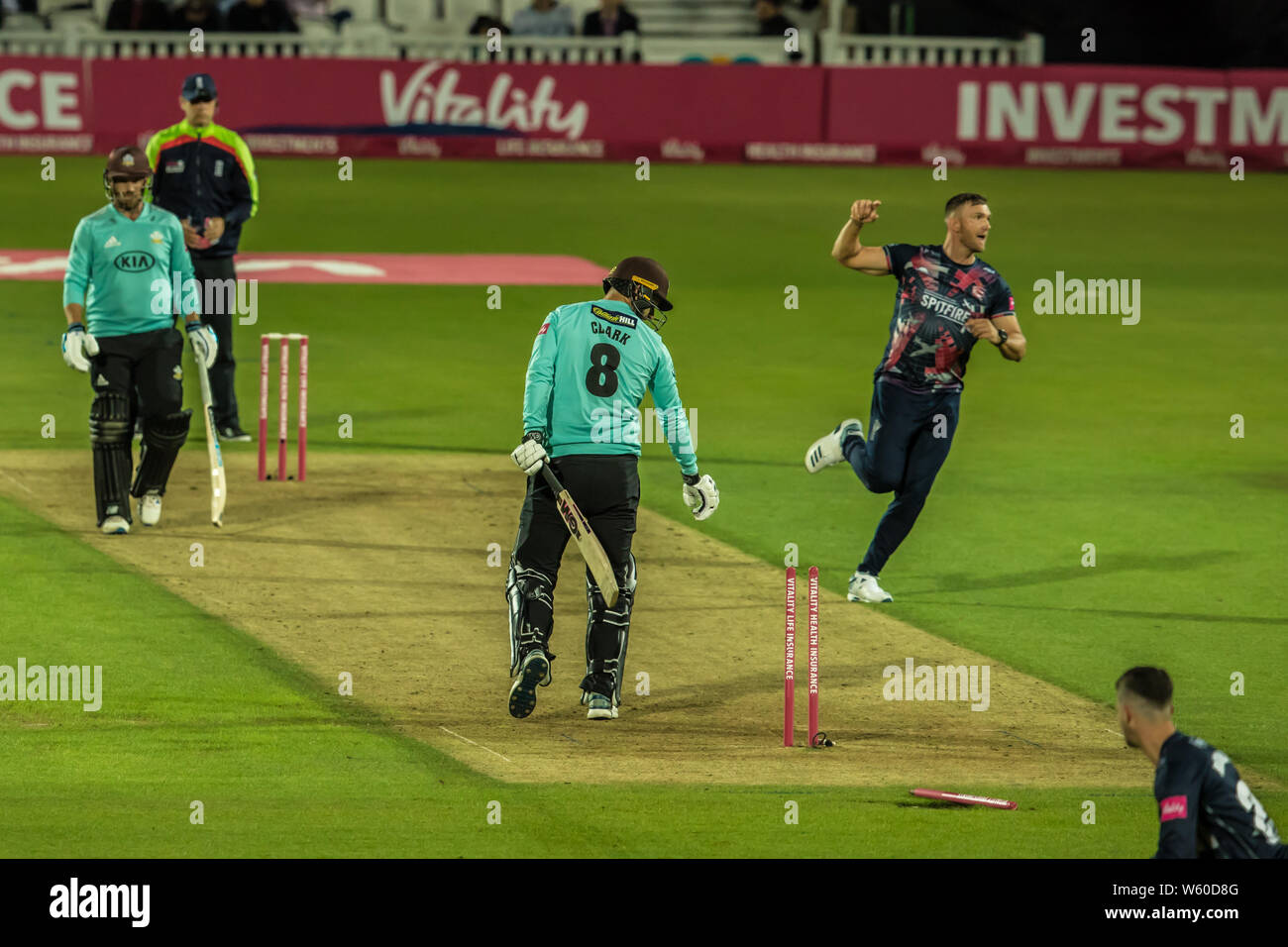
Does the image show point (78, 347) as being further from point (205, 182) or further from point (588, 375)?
point (588, 375)

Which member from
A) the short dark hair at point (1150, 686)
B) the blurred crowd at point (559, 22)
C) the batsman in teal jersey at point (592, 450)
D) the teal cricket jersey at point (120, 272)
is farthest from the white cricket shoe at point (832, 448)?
the blurred crowd at point (559, 22)

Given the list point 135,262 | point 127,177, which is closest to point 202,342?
point 135,262

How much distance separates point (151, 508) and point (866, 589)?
16.1 feet

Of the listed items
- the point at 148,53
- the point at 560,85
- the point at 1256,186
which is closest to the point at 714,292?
the point at 560,85

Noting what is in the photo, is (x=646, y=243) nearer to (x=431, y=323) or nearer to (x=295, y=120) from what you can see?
(x=431, y=323)

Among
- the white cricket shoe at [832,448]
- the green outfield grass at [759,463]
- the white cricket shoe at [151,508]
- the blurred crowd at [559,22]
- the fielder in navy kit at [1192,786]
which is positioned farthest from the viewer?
the blurred crowd at [559,22]

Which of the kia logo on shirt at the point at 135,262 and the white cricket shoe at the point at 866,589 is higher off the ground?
the kia logo on shirt at the point at 135,262

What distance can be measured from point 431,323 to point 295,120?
14.2 meters

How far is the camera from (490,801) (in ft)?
30.1

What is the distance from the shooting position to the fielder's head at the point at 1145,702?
6832mm

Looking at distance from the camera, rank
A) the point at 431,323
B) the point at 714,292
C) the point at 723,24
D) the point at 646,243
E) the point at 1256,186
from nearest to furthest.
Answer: the point at 431,323 < the point at 714,292 < the point at 646,243 < the point at 1256,186 < the point at 723,24

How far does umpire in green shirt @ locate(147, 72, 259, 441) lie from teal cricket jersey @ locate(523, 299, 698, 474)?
689 centimetres

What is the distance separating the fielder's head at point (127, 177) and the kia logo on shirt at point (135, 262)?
0.30 m

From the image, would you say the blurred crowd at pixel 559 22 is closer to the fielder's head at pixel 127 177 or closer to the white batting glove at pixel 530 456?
the fielder's head at pixel 127 177
